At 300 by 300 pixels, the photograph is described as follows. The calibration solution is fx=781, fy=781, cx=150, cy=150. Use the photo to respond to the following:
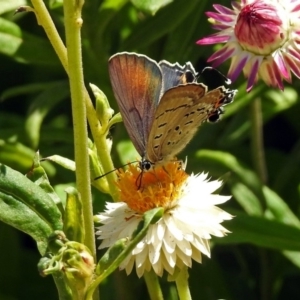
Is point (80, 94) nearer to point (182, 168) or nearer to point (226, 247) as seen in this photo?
point (182, 168)

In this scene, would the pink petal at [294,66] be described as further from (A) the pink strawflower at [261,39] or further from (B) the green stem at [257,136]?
(B) the green stem at [257,136]

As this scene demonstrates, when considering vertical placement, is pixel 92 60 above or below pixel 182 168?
above

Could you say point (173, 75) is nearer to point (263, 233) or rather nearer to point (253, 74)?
point (253, 74)

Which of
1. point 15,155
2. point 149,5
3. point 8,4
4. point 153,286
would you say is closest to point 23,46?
point 8,4

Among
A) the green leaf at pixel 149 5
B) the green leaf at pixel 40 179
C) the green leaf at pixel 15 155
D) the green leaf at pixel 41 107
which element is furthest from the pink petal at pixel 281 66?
the green leaf at pixel 15 155

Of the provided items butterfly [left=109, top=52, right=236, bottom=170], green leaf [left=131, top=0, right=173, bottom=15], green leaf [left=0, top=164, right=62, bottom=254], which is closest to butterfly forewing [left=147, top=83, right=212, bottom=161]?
butterfly [left=109, top=52, right=236, bottom=170]

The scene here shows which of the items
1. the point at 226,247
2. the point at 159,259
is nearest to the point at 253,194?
the point at 226,247

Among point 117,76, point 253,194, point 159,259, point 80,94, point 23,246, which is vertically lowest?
point 159,259

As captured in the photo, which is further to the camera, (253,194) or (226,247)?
(226,247)
